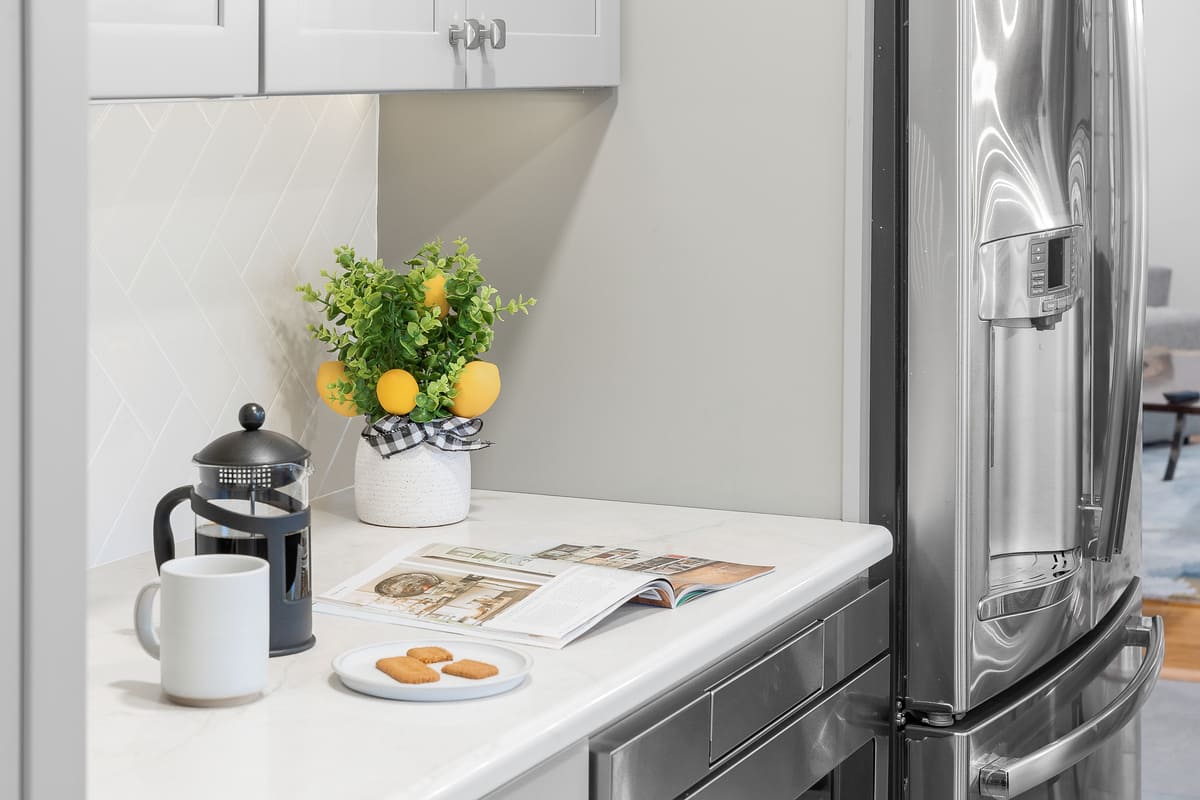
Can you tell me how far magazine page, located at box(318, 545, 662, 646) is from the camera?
1318mm

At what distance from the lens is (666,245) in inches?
74.5

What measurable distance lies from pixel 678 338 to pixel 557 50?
0.42 metres

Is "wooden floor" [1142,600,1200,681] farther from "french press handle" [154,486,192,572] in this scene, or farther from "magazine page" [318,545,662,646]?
"french press handle" [154,486,192,572]

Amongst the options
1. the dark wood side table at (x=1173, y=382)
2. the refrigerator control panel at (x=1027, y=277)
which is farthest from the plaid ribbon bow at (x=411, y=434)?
the dark wood side table at (x=1173, y=382)

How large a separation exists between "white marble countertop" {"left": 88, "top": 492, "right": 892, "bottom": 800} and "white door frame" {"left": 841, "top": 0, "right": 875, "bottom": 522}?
129 mm

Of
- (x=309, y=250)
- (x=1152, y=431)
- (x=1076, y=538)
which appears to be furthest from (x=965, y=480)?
(x=1152, y=431)

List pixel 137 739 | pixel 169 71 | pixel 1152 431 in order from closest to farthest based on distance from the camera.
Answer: pixel 137 739
pixel 169 71
pixel 1152 431

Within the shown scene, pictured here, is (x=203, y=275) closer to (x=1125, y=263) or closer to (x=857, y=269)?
(x=857, y=269)

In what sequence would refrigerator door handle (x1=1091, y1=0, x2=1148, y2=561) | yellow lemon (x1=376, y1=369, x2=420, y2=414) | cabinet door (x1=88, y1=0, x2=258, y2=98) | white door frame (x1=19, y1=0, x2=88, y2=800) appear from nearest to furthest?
white door frame (x1=19, y1=0, x2=88, y2=800), cabinet door (x1=88, y1=0, x2=258, y2=98), yellow lemon (x1=376, y1=369, x2=420, y2=414), refrigerator door handle (x1=1091, y1=0, x2=1148, y2=561)

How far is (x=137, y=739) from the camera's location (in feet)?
3.34

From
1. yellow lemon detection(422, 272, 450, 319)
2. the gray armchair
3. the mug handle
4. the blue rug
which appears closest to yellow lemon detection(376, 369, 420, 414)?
yellow lemon detection(422, 272, 450, 319)

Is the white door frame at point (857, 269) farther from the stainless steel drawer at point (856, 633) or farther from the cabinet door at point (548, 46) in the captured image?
the cabinet door at point (548, 46)

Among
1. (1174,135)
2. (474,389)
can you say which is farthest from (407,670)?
(1174,135)

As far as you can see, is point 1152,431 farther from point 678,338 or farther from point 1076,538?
point 678,338
